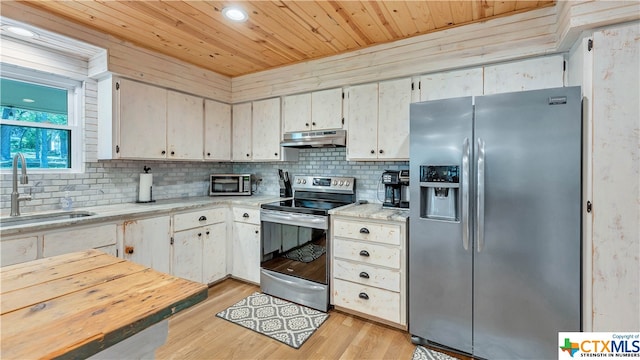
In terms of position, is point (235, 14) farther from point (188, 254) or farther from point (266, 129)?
point (188, 254)

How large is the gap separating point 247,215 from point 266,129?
105 cm

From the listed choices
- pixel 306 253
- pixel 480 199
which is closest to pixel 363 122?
pixel 480 199

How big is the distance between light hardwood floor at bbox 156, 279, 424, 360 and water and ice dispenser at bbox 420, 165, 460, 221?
102 cm

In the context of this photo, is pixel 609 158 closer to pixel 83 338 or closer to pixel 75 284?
pixel 83 338

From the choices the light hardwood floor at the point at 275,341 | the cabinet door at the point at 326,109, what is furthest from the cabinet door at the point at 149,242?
the cabinet door at the point at 326,109

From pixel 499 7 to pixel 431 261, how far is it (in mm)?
1898

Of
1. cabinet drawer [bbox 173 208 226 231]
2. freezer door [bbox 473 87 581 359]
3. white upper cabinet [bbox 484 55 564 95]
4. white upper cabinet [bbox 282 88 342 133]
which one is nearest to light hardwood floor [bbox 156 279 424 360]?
freezer door [bbox 473 87 581 359]

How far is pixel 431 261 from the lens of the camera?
2068mm

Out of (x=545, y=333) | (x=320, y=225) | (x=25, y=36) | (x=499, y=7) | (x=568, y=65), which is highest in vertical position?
(x=499, y=7)

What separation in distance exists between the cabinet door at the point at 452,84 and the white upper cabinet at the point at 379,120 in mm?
153

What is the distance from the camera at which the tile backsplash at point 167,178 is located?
2.39m

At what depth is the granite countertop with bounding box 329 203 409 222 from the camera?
226 cm

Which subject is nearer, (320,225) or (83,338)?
(83,338)

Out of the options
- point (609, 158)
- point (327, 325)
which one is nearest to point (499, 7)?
point (609, 158)
